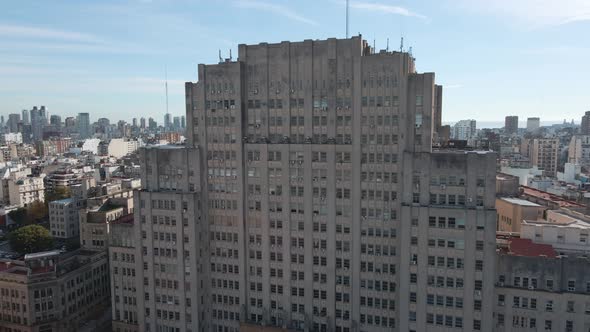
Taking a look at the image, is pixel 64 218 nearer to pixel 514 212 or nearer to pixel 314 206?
pixel 314 206

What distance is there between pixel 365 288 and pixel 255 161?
32244 millimetres

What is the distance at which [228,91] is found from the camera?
81938 millimetres

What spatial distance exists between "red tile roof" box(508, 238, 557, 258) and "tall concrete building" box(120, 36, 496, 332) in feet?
29.5

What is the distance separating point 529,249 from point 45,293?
101024mm

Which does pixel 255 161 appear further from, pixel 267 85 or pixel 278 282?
pixel 278 282

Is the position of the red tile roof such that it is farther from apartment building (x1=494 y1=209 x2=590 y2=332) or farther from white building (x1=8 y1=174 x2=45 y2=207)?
white building (x1=8 y1=174 x2=45 y2=207)

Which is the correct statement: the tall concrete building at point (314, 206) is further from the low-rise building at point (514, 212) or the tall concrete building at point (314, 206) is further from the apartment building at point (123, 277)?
the low-rise building at point (514, 212)

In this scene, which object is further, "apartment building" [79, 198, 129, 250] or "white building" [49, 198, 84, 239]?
Answer: "white building" [49, 198, 84, 239]

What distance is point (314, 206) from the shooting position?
78000 millimetres

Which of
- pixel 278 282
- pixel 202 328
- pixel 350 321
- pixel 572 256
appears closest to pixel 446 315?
pixel 350 321

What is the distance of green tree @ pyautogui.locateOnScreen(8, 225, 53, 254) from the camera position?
130 meters

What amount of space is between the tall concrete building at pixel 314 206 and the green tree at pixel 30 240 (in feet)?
223

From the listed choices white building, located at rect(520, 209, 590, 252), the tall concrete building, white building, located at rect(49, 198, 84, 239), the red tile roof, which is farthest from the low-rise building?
white building, located at rect(49, 198, 84, 239)

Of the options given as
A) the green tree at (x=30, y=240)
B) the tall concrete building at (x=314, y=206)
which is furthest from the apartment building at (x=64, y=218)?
the tall concrete building at (x=314, y=206)
